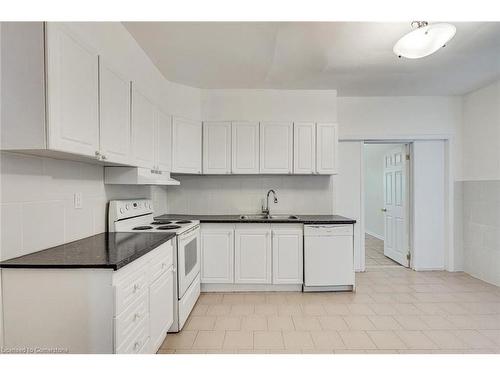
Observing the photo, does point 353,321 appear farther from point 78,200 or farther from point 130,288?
point 78,200

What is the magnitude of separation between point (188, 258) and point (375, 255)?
3.91 metres

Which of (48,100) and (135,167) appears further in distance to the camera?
(135,167)

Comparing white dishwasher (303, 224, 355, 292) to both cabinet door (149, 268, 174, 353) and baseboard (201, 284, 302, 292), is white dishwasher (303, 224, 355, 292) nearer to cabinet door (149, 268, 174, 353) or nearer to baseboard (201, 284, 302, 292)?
baseboard (201, 284, 302, 292)

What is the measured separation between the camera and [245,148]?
367 cm

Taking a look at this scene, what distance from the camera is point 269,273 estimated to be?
3352 millimetres

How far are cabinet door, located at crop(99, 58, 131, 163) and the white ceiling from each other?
590 mm

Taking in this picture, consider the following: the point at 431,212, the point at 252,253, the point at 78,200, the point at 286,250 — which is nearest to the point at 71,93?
the point at 78,200

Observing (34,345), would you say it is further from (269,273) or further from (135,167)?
(269,273)

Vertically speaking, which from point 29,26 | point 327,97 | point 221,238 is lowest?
point 221,238

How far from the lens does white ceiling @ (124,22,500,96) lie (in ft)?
7.57

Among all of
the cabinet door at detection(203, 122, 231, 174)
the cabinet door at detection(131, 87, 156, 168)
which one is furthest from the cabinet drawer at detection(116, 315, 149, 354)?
the cabinet door at detection(203, 122, 231, 174)

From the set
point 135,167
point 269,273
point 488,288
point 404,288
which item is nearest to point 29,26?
point 135,167

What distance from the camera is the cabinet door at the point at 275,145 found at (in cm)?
366

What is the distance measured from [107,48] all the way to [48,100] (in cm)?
82
